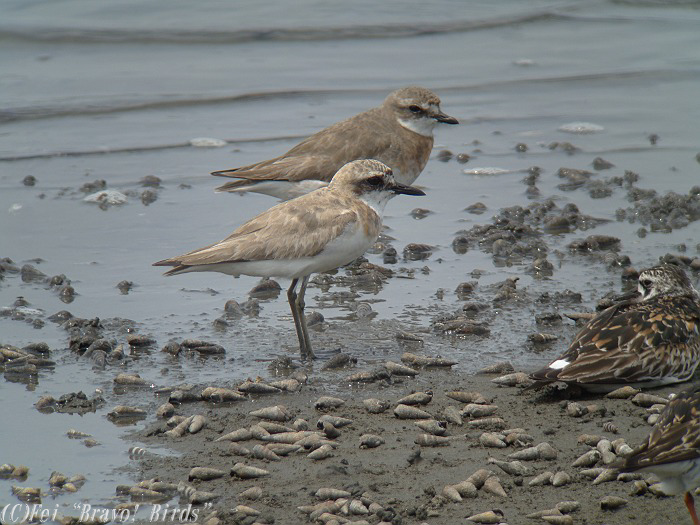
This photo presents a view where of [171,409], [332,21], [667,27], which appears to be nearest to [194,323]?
[171,409]

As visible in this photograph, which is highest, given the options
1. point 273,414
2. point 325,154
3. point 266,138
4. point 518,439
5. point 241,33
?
point 325,154

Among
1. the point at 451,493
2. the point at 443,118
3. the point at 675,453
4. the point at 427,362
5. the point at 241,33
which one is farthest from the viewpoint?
the point at 241,33

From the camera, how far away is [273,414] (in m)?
5.77

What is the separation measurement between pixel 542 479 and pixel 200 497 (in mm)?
1683

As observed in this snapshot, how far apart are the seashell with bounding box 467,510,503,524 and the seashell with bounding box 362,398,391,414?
1.29m

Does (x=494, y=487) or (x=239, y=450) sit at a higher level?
(x=494, y=487)

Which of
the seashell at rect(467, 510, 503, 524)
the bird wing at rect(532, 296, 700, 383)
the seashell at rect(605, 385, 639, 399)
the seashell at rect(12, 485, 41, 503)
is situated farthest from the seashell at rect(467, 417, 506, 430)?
the seashell at rect(12, 485, 41, 503)

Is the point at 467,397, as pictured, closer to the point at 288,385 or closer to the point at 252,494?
the point at 288,385

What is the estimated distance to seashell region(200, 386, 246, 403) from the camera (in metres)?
6.07

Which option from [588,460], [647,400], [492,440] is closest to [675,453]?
[588,460]

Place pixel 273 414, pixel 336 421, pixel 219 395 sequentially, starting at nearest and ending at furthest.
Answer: pixel 336 421
pixel 273 414
pixel 219 395

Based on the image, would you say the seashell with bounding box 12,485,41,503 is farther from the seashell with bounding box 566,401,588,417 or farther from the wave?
the wave

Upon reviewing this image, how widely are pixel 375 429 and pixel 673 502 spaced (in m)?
1.64

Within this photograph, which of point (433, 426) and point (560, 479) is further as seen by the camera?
point (433, 426)
